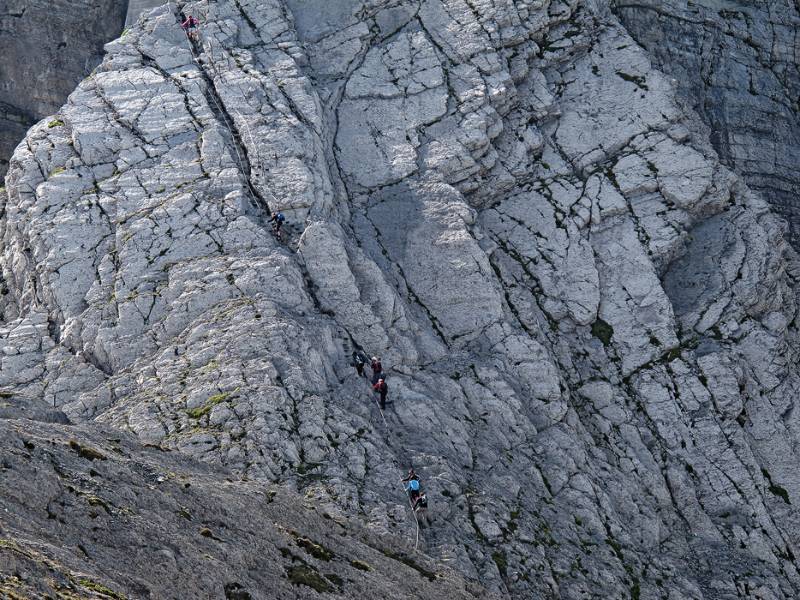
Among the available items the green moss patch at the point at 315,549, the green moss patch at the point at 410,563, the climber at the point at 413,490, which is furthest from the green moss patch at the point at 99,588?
A: the climber at the point at 413,490

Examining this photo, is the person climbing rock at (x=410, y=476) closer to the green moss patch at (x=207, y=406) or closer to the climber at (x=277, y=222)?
the green moss patch at (x=207, y=406)

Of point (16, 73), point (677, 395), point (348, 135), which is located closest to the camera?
point (677, 395)

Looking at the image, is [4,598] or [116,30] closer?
[4,598]

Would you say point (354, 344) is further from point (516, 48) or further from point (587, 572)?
point (516, 48)

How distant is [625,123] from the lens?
7119 cm

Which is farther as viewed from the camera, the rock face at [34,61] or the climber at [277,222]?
the rock face at [34,61]

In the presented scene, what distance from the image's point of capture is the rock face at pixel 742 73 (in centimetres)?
7700

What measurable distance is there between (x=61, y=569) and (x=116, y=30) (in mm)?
54631

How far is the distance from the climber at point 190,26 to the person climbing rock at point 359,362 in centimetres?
2518

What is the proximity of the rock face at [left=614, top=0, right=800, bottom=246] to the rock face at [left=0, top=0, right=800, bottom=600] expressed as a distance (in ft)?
14.2

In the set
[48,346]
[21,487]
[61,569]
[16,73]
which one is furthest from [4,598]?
[16,73]

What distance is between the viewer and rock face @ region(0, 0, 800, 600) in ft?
171

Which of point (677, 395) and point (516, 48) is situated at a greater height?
point (516, 48)

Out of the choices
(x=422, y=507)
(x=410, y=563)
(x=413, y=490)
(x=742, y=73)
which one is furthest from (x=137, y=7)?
(x=410, y=563)
